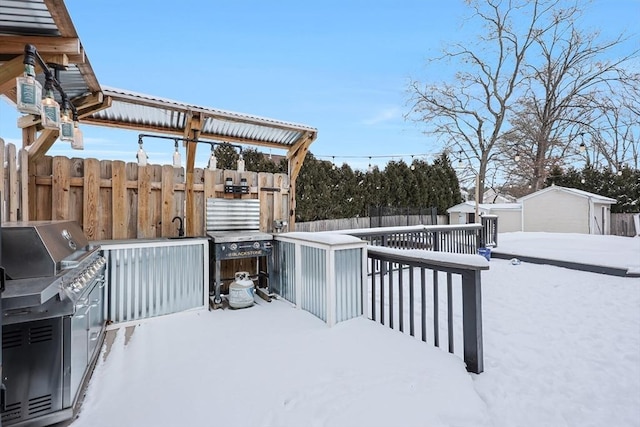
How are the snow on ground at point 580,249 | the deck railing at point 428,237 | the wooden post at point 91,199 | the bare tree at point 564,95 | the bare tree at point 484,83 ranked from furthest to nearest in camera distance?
Answer: the bare tree at point 484,83, the bare tree at point 564,95, the snow on ground at point 580,249, the deck railing at point 428,237, the wooden post at point 91,199

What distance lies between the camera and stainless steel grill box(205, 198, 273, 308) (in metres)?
3.88

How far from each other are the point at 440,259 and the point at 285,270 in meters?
2.19

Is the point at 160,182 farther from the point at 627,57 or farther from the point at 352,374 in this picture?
the point at 627,57

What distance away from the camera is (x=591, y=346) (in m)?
3.11

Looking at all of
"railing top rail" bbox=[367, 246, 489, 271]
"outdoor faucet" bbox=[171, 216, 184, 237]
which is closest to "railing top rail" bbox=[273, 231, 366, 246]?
"railing top rail" bbox=[367, 246, 489, 271]

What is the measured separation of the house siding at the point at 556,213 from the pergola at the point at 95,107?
601 inches

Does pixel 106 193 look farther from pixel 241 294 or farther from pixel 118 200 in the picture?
pixel 241 294

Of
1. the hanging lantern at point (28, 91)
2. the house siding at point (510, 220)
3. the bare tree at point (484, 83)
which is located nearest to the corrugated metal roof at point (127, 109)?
the hanging lantern at point (28, 91)

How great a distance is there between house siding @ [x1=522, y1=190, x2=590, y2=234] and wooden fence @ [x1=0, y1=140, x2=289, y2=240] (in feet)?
53.9

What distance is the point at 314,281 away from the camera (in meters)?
3.54

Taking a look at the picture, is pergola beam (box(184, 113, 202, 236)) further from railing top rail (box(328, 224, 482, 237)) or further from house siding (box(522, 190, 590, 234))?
house siding (box(522, 190, 590, 234))

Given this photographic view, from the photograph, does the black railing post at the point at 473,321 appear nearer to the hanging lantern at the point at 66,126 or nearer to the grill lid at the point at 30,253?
the grill lid at the point at 30,253

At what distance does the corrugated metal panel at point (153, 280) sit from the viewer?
3318mm

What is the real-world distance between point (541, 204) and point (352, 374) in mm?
17175
